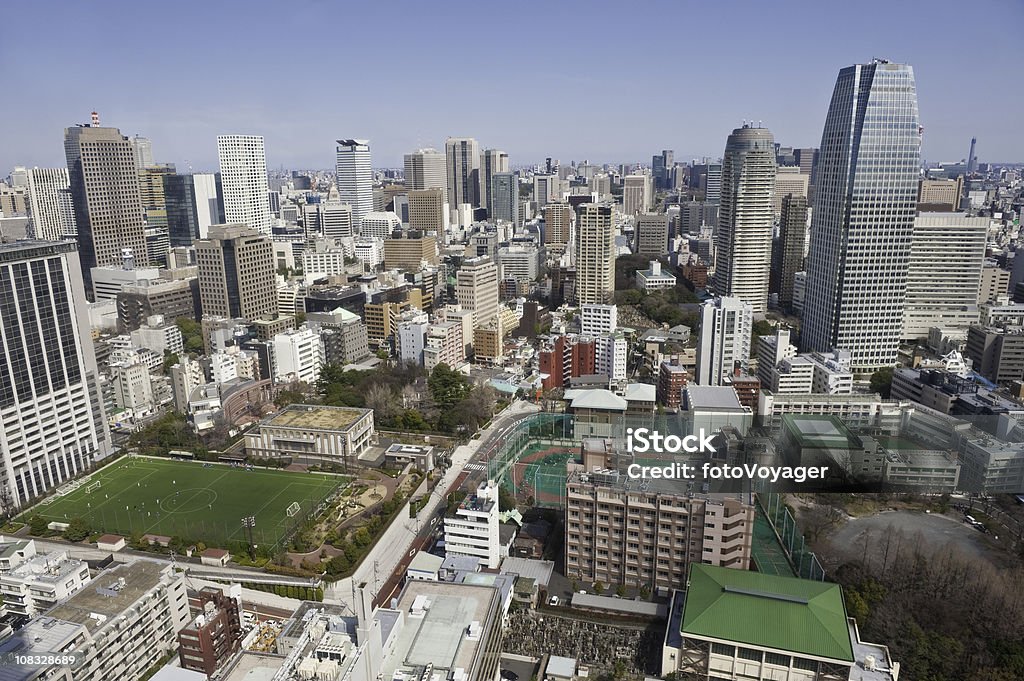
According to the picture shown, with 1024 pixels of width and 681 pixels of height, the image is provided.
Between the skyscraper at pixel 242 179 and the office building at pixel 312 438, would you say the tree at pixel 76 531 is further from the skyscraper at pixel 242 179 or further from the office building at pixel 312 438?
the skyscraper at pixel 242 179

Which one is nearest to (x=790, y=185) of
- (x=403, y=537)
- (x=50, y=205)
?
(x=403, y=537)

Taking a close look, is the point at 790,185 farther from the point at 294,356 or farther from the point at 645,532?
the point at 645,532

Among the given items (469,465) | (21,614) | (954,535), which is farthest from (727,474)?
(21,614)

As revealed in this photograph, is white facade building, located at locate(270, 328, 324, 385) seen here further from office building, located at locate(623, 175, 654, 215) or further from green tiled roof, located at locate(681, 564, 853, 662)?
office building, located at locate(623, 175, 654, 215)

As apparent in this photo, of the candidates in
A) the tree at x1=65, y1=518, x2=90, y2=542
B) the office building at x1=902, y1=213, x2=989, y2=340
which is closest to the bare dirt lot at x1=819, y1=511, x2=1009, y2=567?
the office building at x1=902, y1=213, x2=989, y2=340

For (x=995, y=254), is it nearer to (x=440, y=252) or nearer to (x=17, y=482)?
(x=440, y=252)
